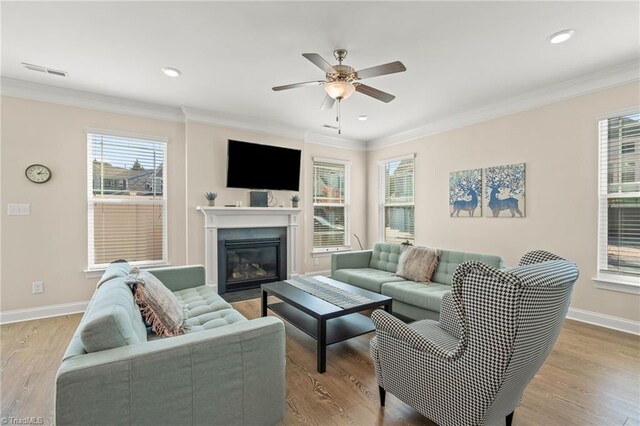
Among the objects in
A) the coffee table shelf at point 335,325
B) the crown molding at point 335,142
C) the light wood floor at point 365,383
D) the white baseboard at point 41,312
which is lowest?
the light wood floor at point 365,383

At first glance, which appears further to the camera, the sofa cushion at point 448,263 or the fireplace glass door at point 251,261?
the fireplace glass door at point 251,261

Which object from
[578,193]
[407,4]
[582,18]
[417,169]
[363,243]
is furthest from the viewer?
[363,243]

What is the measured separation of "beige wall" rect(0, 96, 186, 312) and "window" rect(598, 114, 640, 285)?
5.72 metres

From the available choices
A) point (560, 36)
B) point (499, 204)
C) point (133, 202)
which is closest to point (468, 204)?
point (499, 204)

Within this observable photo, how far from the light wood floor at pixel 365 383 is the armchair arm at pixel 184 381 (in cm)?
43

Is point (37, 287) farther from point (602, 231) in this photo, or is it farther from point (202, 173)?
point (602, 231)

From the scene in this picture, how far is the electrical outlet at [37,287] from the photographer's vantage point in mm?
3459

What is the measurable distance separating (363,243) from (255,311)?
3042 millimetres

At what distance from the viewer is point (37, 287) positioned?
3477 millimetres

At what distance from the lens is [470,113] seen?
4.31m

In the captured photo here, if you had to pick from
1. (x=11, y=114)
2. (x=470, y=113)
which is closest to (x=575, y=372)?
(x=470, y=113)

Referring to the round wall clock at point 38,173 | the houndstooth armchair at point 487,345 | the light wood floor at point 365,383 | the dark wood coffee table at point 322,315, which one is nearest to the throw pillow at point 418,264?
the dark wood coffee table at point 322,315

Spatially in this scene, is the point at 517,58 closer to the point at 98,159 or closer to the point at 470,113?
the point at 470,113

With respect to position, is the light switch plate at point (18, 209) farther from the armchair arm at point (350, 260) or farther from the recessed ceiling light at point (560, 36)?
the recessed ceiling light at point (560, 36)
